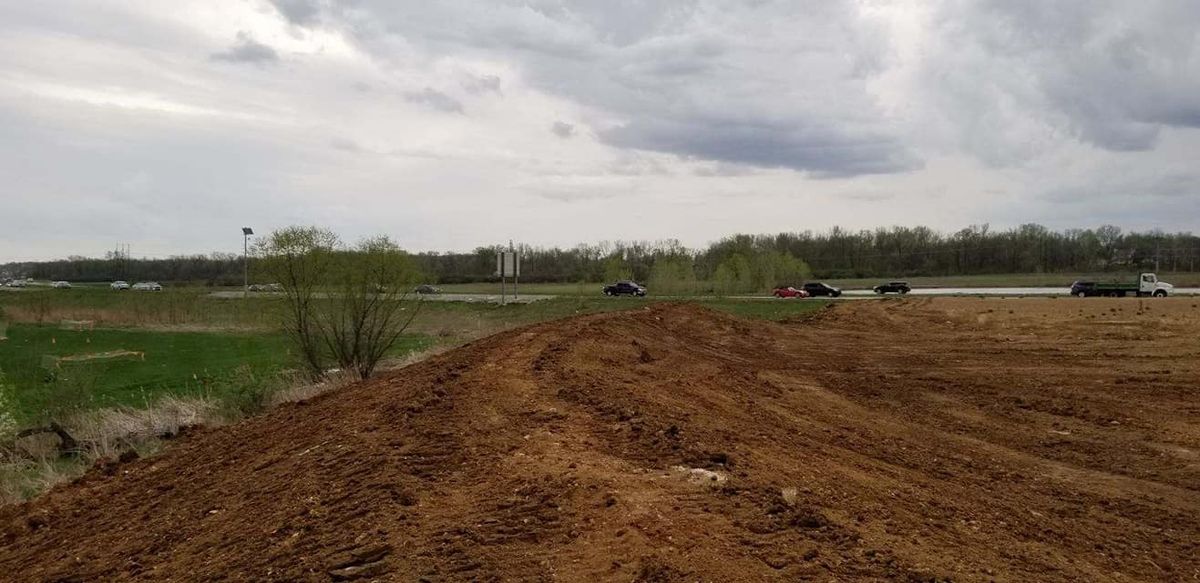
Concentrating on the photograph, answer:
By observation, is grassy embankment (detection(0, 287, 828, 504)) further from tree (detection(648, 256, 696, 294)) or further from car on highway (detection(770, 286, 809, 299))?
tree (detection(648, 256, 696, 294))

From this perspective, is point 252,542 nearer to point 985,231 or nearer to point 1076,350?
point 1076,350

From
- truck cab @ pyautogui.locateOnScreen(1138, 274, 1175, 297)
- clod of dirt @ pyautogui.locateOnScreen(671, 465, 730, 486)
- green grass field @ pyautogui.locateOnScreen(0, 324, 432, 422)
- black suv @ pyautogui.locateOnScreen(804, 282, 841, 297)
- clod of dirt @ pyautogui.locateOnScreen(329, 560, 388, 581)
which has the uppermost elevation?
truck cab @ pyautogui.locateOnScreen(1138, 274, 1175, 297)

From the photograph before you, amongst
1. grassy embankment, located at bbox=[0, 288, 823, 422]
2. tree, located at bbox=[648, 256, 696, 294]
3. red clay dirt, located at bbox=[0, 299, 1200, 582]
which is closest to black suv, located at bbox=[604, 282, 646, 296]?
tree, located at bbox=[648, 256, 696, 294]

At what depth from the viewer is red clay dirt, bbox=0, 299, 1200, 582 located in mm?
4734

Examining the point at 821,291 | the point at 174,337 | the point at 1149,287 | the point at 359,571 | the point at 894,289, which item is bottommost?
the point at 174,337

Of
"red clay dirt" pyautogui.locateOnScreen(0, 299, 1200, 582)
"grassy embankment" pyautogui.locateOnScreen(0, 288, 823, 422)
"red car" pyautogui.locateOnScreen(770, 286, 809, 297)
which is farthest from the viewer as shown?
"red car" pyautogui.locateOnScreen(770, 286, 809, 297)

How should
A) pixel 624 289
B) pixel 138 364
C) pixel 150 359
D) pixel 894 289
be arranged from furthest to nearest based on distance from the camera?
pixel 624 289 → pixel 894 289 → pixel 150 359 → pixel 138 364

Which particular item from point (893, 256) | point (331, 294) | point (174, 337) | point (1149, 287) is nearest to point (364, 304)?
point (331, 294)

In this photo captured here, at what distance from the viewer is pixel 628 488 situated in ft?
18.2

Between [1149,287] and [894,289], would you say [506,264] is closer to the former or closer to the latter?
[894,289]

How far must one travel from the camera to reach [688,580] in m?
4.20

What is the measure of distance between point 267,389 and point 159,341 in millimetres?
25400

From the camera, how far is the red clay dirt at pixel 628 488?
473 cm

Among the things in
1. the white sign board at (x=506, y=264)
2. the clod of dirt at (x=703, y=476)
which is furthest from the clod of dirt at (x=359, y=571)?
the white sign board at (x=506, y=264)
